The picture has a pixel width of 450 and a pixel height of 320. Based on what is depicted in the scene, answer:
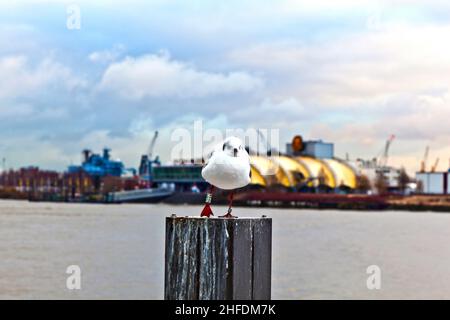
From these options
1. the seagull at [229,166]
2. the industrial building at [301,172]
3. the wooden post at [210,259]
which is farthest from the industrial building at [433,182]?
the wooden post at [210,259]

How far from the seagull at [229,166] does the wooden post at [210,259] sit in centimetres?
74

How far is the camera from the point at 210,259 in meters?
6.13

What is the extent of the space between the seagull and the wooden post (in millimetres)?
735

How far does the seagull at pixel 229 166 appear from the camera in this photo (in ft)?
22.7

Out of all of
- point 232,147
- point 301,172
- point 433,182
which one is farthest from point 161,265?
point 433,182

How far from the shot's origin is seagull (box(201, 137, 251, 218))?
6930 millimetres

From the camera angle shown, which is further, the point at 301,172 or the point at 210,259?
the point at 301,172

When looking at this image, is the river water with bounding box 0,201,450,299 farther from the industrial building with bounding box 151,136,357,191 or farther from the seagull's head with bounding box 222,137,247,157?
the industrial building with bounding box 151,136,357,191

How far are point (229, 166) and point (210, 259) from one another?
1.00 metres

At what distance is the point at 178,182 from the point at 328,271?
13486 cm

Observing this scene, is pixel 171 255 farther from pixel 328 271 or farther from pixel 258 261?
pixel 328 271

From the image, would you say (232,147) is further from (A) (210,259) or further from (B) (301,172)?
(B) (301,172)

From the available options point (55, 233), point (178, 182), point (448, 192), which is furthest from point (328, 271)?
point (178, 182)

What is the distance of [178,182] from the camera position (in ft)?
561
